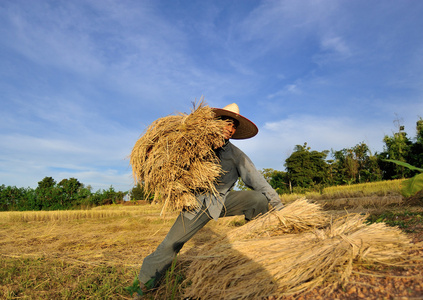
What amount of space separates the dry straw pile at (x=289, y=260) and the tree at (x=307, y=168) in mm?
18714

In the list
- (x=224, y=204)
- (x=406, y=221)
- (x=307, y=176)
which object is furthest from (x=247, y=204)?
(x=307, y=176)

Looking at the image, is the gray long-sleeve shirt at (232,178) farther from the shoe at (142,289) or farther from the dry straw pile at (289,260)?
the shoe at (142,289)

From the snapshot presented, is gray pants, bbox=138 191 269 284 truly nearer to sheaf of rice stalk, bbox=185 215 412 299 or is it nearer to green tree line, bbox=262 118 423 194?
sheaf of rice stalk, bbox=185 215 412 299

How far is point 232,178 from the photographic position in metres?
2.57

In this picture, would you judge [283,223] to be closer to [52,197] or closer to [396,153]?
[396,153]

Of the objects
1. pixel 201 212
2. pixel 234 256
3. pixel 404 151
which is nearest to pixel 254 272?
pixel 234 256

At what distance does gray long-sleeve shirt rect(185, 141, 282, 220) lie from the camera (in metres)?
2.38

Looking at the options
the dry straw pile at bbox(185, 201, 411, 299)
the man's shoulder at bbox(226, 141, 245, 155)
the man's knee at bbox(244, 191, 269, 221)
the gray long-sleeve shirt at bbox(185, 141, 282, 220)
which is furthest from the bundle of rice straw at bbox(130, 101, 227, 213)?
the dry straw pile at bbox(185, 201, 411, 299)

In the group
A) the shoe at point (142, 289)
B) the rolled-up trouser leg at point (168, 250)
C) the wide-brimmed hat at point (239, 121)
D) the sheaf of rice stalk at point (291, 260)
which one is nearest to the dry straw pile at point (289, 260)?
the sheaf of rice stalk at point (291, 260)

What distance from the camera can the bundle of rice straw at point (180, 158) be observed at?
2.25 meters

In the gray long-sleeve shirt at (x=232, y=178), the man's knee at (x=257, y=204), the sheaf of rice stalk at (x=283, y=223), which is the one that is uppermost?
the gray long-sleeve shirt at (x=232, y=178)

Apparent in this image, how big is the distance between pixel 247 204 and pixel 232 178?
281 mm

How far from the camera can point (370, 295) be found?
3.94 feet

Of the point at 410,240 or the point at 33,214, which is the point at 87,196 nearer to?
the point at 33,214
